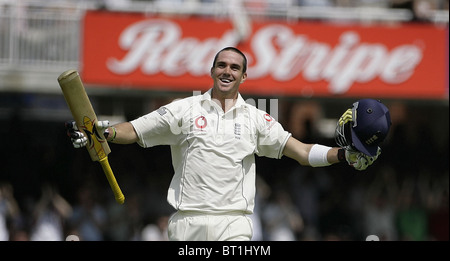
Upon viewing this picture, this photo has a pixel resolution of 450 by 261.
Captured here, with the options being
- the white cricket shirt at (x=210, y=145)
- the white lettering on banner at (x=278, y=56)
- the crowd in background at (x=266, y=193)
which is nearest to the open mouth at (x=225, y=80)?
the white cricket shirt at (x=210, y=145)

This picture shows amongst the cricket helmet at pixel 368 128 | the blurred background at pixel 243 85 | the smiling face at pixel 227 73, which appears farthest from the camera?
the blurred background at pixel 243 85

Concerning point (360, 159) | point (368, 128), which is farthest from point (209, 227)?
point (368, 128)

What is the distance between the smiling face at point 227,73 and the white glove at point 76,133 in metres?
1.01

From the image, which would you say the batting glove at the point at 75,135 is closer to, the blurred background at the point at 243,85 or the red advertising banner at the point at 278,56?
the blurred background at the point at 243,85

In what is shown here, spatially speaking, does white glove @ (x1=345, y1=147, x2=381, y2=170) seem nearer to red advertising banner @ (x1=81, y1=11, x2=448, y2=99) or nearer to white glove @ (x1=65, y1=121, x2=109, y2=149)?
white glove @ (x1=65, y1=121, x2=109, y2=149)

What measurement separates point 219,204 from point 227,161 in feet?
1.15

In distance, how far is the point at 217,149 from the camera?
7438 millimetres

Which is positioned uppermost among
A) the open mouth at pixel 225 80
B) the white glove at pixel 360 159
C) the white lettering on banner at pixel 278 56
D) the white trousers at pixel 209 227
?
the white lettering on banner at pixel 278 56

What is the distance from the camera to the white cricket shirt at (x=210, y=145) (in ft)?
24.3

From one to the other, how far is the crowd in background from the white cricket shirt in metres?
7.99

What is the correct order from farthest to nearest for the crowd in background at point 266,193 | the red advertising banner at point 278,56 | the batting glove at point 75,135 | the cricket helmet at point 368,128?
the red advertising banner at point 278,56 → the crowd in background at point 266,193 → the cricket helmet at point 368,128 → the batting glove at point 75,135

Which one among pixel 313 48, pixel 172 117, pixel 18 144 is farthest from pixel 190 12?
pixel 172 117

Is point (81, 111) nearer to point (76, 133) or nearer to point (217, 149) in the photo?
point (76, 133)
